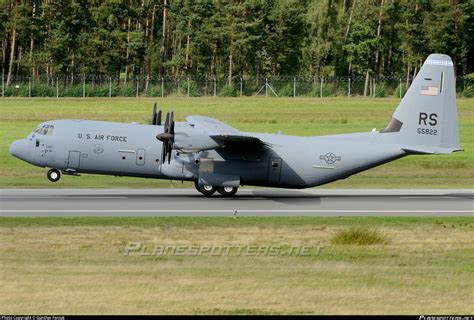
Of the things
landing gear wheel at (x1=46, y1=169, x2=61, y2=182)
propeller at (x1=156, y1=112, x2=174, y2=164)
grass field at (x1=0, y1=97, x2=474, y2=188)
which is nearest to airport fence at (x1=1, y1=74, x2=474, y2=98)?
grass field at (x1=0, y1=97, x2=474, y2=188)

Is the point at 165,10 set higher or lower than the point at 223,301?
higher

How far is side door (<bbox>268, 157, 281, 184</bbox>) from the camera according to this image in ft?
129


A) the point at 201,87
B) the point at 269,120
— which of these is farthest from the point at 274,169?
the point at 201,87

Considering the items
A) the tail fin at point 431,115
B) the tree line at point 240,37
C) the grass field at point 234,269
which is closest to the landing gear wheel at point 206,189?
the grass field at point 234,269

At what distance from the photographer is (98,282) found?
22.7 metres

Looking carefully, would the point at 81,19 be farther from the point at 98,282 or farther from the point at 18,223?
the point at 98,282

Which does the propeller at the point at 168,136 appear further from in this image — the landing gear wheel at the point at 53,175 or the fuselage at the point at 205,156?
the landing gear wheel at the point at 53,175

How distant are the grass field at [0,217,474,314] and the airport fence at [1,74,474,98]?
67.1 m

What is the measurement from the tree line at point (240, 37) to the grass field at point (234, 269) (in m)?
78.8

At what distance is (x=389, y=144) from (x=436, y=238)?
32.5 ft

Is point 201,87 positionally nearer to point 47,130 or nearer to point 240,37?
point 240,37

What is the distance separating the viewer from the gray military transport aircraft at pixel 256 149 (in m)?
38.9

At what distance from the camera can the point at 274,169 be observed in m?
39.4

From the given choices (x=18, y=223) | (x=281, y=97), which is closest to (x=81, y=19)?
(x=281, y=97)
